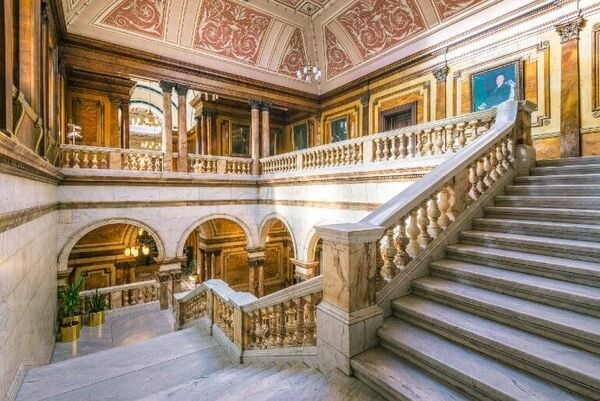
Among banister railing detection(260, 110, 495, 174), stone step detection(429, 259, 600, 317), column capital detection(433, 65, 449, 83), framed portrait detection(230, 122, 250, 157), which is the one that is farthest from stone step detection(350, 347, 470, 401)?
framed portrait detection(230, 122, 250, 157)

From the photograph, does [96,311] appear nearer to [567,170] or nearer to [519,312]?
[519,312]

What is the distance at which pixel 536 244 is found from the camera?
306 cm

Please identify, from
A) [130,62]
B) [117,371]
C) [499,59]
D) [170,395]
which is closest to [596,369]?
[170,395]

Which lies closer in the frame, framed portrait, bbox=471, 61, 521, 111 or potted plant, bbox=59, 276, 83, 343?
potted plant, bbox=59, 276, 83, 343

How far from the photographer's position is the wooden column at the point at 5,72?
123 inches

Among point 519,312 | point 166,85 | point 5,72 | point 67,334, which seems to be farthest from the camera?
point 166,85

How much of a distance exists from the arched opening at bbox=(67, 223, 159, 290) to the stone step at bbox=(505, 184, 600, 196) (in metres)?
11.6

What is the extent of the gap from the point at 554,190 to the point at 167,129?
9.16 metres

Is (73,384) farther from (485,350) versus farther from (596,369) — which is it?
(596,369)

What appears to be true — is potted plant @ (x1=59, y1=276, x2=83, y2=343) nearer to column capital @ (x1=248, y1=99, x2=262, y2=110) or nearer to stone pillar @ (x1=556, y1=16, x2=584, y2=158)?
column capital @ (x1=248, y1=99, x2=262, y2=110)

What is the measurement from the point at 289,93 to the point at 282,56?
51.9 inches

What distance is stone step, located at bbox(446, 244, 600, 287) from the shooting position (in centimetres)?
253

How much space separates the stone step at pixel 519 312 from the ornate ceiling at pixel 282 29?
7.88 metres

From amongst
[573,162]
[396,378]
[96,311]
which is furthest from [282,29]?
[396,378]
